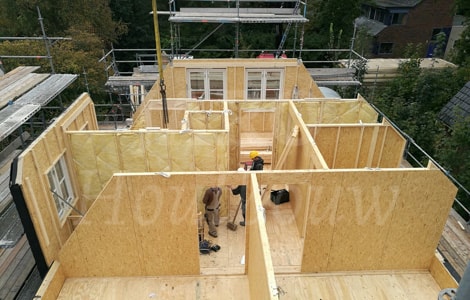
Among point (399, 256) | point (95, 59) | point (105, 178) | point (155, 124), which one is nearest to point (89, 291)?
point (105, 178)

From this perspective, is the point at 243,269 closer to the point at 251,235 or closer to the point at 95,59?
the point at 251,235

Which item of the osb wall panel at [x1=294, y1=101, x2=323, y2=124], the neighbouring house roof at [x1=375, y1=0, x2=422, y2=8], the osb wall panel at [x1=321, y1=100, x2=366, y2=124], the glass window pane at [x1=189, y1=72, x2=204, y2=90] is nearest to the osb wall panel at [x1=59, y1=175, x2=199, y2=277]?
the osb wall panel at [x1=294, y1=101, x2=323, y2=124]

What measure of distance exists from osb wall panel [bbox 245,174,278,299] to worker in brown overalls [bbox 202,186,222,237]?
1.39 m

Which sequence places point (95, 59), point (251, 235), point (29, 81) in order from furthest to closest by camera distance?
point (95, 59)
point (29, 81)
point (251, 235)

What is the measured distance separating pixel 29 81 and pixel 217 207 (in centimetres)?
635

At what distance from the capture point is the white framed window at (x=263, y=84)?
13.2m

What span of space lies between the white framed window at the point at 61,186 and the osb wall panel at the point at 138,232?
956mm

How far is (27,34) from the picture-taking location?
23766 millimetres

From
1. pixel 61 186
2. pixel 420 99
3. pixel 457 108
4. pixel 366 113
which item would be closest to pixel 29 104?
pixel 61 186

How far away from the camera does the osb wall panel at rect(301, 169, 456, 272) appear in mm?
6586

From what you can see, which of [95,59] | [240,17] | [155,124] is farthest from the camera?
[95,59]

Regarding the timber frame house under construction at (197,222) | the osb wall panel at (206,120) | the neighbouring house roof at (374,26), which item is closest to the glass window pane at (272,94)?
the osb wall panel at (206,120)

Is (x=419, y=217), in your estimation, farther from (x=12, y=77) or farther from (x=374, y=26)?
(x=374, y=26)

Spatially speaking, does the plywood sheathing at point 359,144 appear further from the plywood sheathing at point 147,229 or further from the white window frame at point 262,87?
the white window frame at point 262,87
